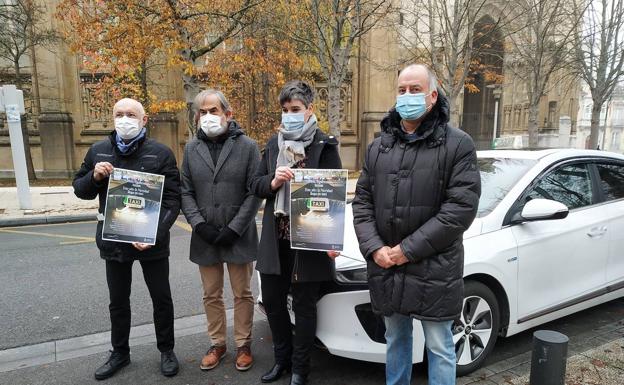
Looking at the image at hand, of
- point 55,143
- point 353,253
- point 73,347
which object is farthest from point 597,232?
point 55,143

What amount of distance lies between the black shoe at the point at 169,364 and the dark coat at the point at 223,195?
0.78 meters

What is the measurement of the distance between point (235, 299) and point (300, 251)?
886mm

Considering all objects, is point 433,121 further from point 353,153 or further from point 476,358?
point 353,153

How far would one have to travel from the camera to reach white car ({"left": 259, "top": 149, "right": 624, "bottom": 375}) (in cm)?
299

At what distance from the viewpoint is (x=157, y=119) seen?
17.8 m

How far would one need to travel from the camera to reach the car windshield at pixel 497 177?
3486mm

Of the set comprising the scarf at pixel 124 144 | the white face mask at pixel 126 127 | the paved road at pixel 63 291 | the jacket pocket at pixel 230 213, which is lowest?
the paved road at pixel 63 291

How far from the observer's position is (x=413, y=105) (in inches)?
94.9

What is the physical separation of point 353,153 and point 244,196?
17.1m

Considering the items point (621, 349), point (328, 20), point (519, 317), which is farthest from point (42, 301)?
point (328, 20)

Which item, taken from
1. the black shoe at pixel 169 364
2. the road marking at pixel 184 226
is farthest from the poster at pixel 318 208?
the road marking at pixel 184 226

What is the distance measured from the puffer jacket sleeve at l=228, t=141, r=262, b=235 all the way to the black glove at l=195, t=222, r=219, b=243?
5.0 inches

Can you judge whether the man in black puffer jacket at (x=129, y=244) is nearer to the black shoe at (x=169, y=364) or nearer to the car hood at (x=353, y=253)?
the black shoe at (x=169, y=364)

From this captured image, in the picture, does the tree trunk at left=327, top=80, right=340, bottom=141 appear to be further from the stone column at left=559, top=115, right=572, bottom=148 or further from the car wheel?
the stone column at left=559, top=115, right=572, bottom=148
